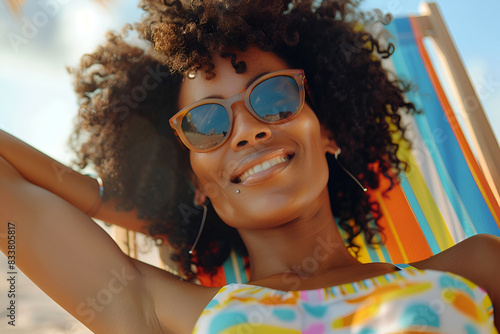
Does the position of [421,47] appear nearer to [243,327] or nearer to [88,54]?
[88,54]

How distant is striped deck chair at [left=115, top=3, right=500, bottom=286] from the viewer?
2.40 m

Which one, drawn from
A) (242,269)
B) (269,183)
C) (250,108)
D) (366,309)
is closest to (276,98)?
(250,108)

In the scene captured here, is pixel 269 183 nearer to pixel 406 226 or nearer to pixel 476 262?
pixel 476 262

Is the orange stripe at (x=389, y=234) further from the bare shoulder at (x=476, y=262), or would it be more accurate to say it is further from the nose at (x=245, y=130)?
the nose at (x=245, y=130)

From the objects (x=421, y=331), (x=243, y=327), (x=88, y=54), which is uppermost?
(x=88, y=54)

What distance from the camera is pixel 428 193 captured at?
2.54 metres

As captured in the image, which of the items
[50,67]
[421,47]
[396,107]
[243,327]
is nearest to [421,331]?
[243,327]

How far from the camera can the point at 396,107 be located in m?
2.33

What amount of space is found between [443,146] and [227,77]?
1546mm

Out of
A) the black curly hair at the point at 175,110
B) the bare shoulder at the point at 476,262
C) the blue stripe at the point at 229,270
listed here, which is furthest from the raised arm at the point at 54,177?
the bare shoulder at the point at 476,262

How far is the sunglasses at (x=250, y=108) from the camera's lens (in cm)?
166

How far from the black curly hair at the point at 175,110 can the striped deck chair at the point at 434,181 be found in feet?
0.43

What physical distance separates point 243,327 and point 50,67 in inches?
92.8

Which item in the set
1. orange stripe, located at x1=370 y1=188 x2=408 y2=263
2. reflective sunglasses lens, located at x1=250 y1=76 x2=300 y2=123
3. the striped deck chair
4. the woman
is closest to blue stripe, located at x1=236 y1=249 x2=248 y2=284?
the striped deck chair
